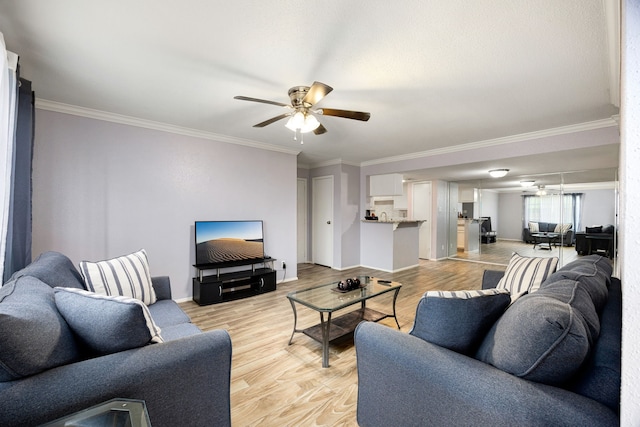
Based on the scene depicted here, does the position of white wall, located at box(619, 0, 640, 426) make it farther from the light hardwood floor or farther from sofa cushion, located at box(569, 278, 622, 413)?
the light hardwood floor

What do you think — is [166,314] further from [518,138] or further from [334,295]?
[518,138]

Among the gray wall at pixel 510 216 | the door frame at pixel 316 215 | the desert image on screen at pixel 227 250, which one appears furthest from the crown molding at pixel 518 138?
the gray wall at pixel 510 216

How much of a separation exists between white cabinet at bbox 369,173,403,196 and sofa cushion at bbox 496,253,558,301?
3.12 meters

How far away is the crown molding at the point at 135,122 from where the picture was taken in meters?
2.88

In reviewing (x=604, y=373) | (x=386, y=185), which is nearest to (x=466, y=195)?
(x=386, y=185)

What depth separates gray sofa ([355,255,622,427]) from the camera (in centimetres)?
84

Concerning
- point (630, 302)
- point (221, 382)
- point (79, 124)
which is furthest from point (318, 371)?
point (79, 124)

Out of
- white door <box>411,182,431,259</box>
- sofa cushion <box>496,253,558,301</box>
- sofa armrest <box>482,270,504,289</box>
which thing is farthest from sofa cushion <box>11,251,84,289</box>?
white door <box>411,182,431,259</box>

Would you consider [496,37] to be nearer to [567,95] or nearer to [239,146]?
[567,95]

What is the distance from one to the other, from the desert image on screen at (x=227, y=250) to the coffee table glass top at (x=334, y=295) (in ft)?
5.63

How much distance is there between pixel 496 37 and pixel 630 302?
179cm

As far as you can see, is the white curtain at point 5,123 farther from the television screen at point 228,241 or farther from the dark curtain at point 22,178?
the television screen at point 228,241

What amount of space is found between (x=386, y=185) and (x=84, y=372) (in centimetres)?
522

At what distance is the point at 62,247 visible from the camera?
2939 mm
